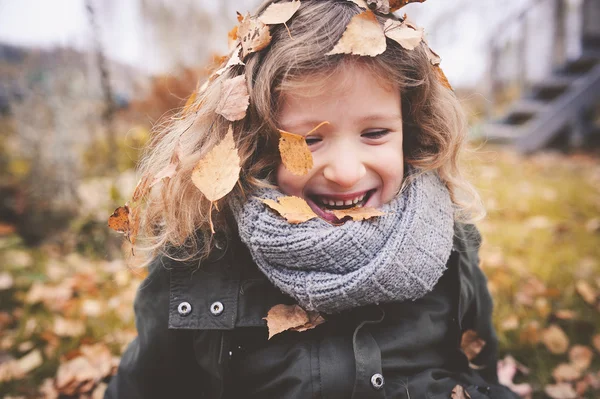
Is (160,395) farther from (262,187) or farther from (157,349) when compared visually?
(262,187)

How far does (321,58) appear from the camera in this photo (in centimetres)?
114

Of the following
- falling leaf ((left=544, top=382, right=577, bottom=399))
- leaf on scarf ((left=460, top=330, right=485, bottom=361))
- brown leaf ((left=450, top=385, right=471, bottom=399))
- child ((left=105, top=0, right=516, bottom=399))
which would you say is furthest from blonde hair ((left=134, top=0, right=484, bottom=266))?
falling leaf ((left=544, top=382, right=577, bottom=399))

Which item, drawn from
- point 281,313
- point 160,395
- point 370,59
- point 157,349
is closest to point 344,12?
point 370,59

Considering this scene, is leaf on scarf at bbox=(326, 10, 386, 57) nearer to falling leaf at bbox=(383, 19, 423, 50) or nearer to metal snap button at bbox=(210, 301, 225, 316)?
falling leaf at bbox=(383, 19, 423, 50)

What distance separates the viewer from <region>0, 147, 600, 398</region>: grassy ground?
1.76 meters

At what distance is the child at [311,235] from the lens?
1.12m

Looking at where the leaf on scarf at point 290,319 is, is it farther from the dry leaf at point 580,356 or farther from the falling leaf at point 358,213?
the dry leaf at point 580,356

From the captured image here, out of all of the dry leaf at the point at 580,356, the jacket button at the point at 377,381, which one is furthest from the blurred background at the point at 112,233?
the jacket button at the point at 377,381

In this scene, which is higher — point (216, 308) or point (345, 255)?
point (345, 255)

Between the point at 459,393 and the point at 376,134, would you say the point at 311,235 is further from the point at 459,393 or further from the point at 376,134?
the point at 459,393

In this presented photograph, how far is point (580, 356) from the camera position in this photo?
1785 millimetres

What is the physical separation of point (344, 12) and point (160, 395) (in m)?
1.29

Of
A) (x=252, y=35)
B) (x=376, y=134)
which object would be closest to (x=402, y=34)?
(x=376, y=134)

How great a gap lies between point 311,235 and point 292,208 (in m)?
0.10
